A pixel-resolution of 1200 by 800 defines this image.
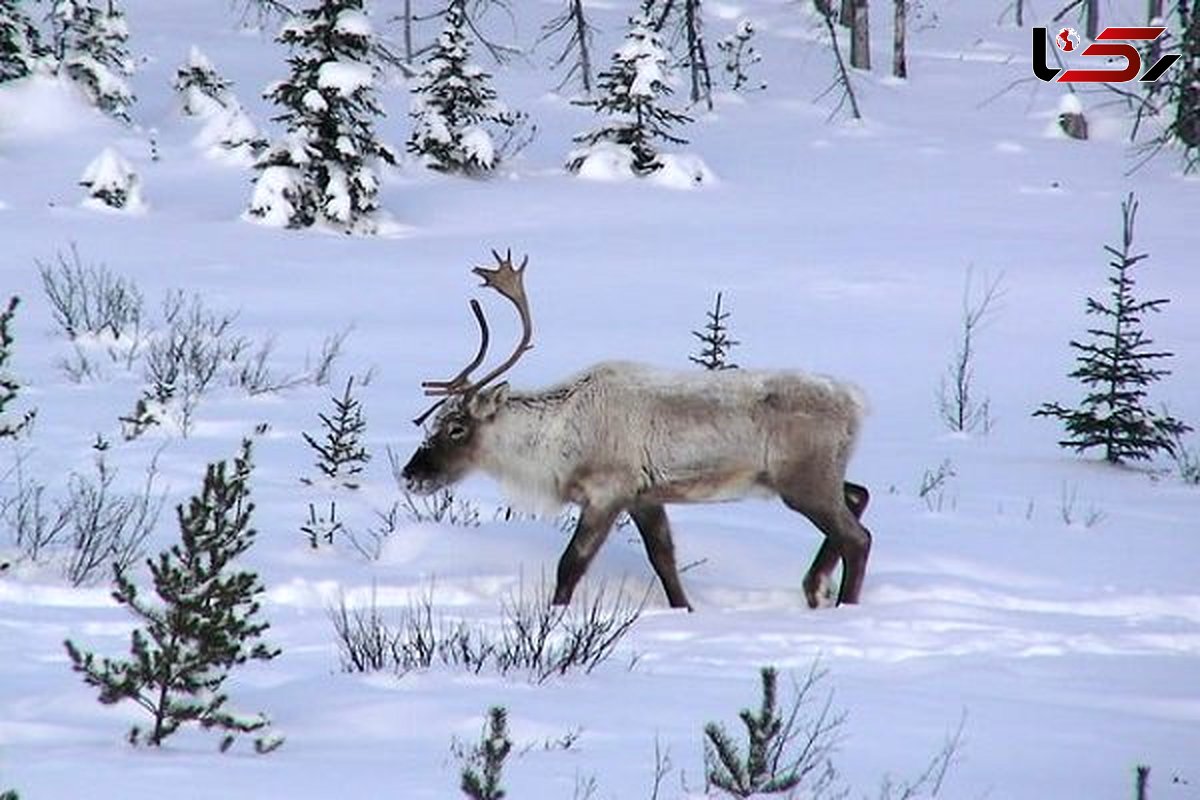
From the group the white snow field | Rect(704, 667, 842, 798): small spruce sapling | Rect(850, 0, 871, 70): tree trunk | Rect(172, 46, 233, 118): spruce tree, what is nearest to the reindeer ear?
the white snow field

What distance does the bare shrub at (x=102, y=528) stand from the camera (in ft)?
26.2

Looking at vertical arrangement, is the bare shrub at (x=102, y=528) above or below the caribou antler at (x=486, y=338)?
below

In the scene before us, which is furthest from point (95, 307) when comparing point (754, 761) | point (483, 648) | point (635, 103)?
point (754, 761)

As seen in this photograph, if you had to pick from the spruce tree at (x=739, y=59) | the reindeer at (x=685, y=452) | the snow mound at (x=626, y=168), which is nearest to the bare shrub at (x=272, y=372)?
the reindeer at (x=685, y=452)

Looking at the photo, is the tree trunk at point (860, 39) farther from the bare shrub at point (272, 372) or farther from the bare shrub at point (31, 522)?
the bare shrub at point (31, 522)

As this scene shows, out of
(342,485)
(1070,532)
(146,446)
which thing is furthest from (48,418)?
(1070,532)

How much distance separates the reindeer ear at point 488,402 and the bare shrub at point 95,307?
7.22 metres

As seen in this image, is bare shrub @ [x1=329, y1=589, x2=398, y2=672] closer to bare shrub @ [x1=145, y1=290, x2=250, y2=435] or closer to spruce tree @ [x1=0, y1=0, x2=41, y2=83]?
bare shrub @ [x1=145, y1=290, x2=250, y2=435]

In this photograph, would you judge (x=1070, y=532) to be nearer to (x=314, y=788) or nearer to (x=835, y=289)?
(x=314, y=788)

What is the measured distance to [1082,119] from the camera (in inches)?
1334

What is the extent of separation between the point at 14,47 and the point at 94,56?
1.48 metres

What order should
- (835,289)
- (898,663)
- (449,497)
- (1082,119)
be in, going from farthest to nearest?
(1082,119) → (835,289) → (449,497) → (898,663)

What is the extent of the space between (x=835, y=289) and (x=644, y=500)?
43.6 feet

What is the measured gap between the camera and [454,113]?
2778 cm
